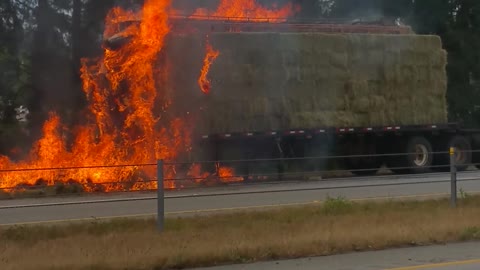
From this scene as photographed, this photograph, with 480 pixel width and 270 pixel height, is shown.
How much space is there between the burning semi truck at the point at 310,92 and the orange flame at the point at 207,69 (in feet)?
0.09

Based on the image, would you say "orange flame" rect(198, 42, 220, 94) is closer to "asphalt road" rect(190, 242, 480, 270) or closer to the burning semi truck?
the burning semi truck

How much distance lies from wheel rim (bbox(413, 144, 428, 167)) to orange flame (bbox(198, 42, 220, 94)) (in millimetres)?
7785

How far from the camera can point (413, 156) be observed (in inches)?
906

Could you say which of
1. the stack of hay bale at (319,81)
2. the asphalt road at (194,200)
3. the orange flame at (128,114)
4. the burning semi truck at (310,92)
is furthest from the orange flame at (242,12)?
the asphalt road at (194,200)

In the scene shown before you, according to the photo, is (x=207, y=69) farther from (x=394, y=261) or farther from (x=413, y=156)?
(x=394, y=261)

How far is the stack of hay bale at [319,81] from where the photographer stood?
19.5m

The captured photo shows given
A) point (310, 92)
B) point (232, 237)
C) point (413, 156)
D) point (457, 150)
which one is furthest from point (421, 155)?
point (232, 237)

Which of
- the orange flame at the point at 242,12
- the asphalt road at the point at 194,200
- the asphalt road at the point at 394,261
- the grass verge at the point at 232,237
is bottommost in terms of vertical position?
the asphalt road at the point at 394,261

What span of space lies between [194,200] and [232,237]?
5439 mm

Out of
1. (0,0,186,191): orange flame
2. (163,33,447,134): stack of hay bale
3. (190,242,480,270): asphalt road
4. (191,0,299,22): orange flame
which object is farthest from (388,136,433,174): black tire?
(190,242,480,270): asphalt road

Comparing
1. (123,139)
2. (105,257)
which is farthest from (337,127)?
(105,257)

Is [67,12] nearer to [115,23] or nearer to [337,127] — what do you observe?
[115,23]

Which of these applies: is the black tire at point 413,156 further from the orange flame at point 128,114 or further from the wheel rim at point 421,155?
the orange flame at point 128,114

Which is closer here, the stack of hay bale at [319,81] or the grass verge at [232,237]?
the grass verge at [232,237]
